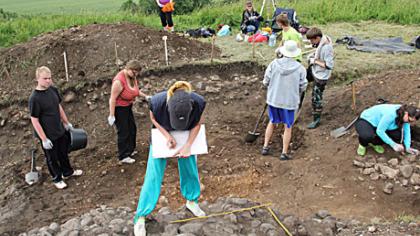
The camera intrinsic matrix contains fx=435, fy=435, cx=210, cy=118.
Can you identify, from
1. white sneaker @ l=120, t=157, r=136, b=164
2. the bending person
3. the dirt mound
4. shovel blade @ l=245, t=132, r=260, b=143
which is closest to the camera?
the bending person

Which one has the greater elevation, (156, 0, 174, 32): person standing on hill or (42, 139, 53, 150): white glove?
(156, 0, 174, 32): person standing on hill

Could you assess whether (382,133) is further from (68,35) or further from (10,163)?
(68,35)

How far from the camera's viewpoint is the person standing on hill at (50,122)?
4703mm

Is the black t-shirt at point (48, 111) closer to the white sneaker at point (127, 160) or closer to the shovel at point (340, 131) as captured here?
the white sneaker at point (127, 160)

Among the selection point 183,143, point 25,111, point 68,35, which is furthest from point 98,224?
point 68,35

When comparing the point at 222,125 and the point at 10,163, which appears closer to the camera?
the point at 10,163

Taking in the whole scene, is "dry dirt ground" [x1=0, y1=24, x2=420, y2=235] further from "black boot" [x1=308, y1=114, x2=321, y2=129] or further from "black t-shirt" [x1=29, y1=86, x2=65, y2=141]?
"black t-shirt" [x1=29, y1=86, x2=65, y2=141]

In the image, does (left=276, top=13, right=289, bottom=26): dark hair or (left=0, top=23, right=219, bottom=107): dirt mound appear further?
(left=0, top=23, right=219, bottom=107): dirt mound

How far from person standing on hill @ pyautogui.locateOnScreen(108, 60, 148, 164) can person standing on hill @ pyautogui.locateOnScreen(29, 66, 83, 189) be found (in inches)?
24.0

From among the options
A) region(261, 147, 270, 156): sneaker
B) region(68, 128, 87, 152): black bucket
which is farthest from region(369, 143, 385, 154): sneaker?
region(68, 128, 87, 152): black bucket

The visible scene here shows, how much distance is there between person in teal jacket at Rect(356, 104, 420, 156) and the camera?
4959 millimetres

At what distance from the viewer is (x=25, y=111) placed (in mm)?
6961

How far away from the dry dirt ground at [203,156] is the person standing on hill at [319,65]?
1.03ft

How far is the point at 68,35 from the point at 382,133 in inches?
256
